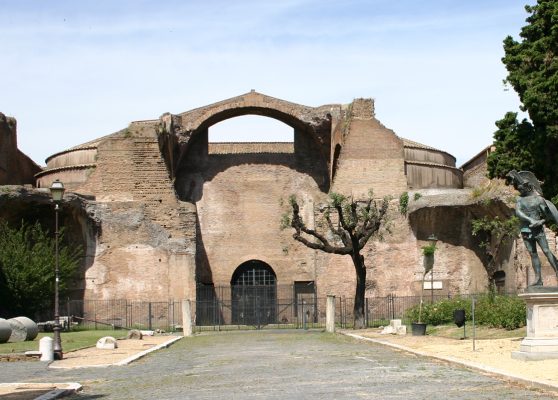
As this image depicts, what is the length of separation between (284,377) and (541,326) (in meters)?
4.01

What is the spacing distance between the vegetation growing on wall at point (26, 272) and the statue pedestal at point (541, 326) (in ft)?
70.0

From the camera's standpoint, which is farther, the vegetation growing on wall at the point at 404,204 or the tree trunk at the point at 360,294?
the vegetation growing on wall at the point at 404,204

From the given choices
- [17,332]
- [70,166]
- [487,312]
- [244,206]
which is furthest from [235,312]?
[487,312]

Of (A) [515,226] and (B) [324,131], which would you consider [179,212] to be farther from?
(A) [515,226]

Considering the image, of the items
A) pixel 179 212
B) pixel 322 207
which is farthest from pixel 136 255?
pixel 322 207

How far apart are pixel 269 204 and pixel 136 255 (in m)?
6.79

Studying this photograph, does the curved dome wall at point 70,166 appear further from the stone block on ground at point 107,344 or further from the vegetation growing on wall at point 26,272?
the stone block on ground at point 107,344

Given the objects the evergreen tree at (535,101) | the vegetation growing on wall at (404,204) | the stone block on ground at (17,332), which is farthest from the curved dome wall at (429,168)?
the stone block on ground at (17,332)

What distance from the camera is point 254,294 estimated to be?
122 ft

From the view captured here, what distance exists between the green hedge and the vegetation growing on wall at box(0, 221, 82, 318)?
1244 cm

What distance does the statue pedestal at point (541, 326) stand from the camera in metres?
13.3

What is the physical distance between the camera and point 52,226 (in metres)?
35.5

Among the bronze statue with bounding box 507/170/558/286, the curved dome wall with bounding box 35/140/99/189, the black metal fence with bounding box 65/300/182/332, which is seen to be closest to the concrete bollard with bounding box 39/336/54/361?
the bronze statue with bounding box 507/170/558/286

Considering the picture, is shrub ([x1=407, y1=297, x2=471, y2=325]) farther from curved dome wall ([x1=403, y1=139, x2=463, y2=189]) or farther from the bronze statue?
curved dome wall ([x1=403, y1=139, x2=463, y2=189])
